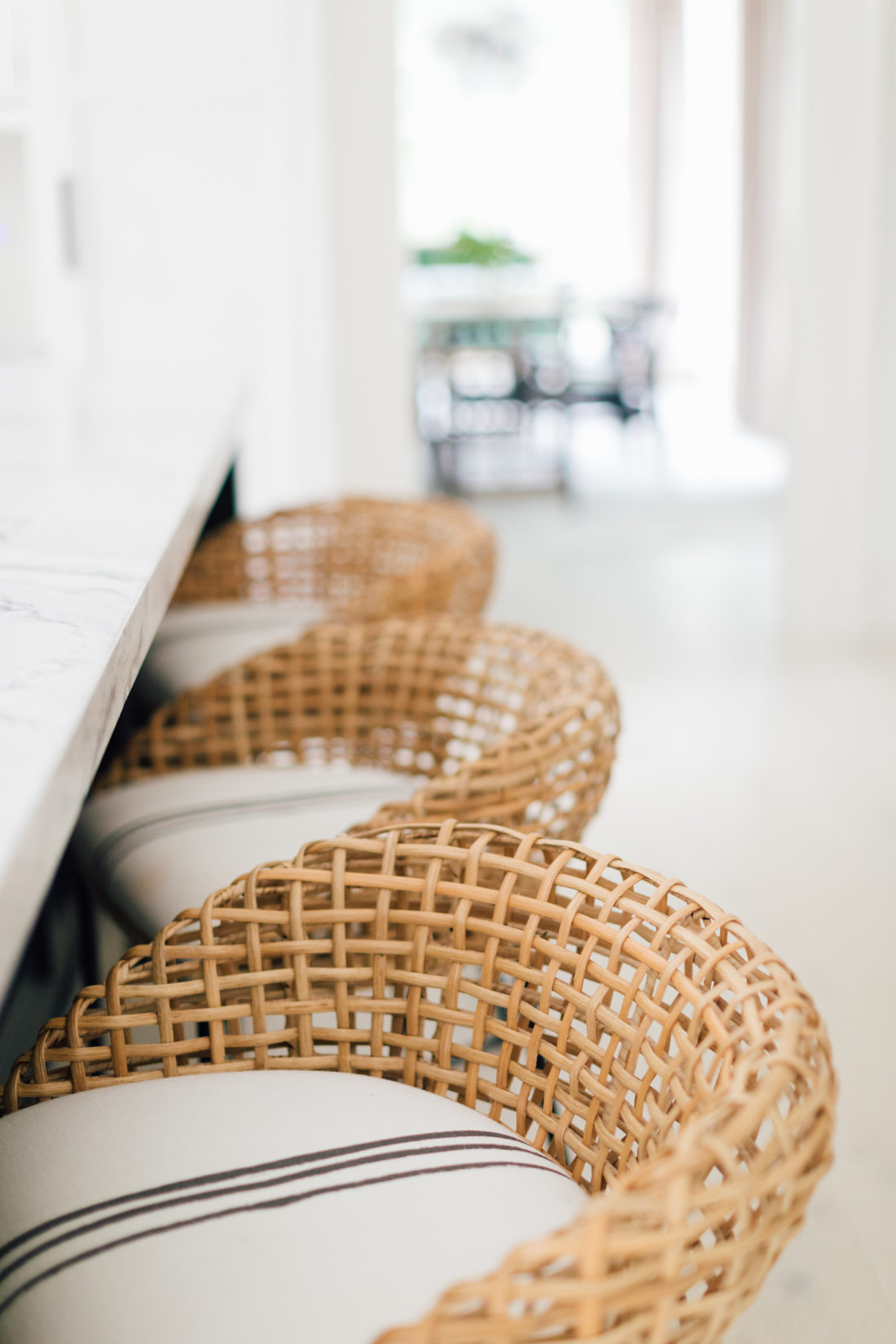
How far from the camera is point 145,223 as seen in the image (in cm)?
304

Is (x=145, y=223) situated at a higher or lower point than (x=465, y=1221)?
higher

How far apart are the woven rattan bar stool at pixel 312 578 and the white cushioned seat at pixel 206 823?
1.11ft

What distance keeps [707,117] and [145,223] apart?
626cm

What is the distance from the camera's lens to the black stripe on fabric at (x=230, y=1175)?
62 centimetres

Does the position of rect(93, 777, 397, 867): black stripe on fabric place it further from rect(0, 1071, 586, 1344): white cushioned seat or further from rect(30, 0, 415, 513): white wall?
rect(30, 0, 415, 513): white wall

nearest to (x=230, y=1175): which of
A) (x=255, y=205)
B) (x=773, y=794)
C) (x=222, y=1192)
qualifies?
(x=222, y=1192)

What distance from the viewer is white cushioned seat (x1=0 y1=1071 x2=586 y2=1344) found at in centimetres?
58

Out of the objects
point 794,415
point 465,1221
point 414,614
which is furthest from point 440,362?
point 465,1221

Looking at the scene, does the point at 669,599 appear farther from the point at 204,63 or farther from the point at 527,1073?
the point at 527,1073

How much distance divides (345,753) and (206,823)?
0.78 ft

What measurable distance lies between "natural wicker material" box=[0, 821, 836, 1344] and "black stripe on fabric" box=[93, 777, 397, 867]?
0.24 metres

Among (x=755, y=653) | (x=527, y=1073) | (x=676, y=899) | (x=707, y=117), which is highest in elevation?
(x=707, y=117)

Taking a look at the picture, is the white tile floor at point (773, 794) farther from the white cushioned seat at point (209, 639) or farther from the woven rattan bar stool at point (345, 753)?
the white cushioned seat at point (209, 639)

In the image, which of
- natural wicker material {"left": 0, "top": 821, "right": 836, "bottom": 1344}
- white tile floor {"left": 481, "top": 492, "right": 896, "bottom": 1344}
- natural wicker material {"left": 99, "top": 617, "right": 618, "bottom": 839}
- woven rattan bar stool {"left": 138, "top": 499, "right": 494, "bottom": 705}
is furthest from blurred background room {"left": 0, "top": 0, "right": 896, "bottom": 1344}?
natural wicker material {"left": 0, "top": 821, "right": 836, "bottom": 1344}
